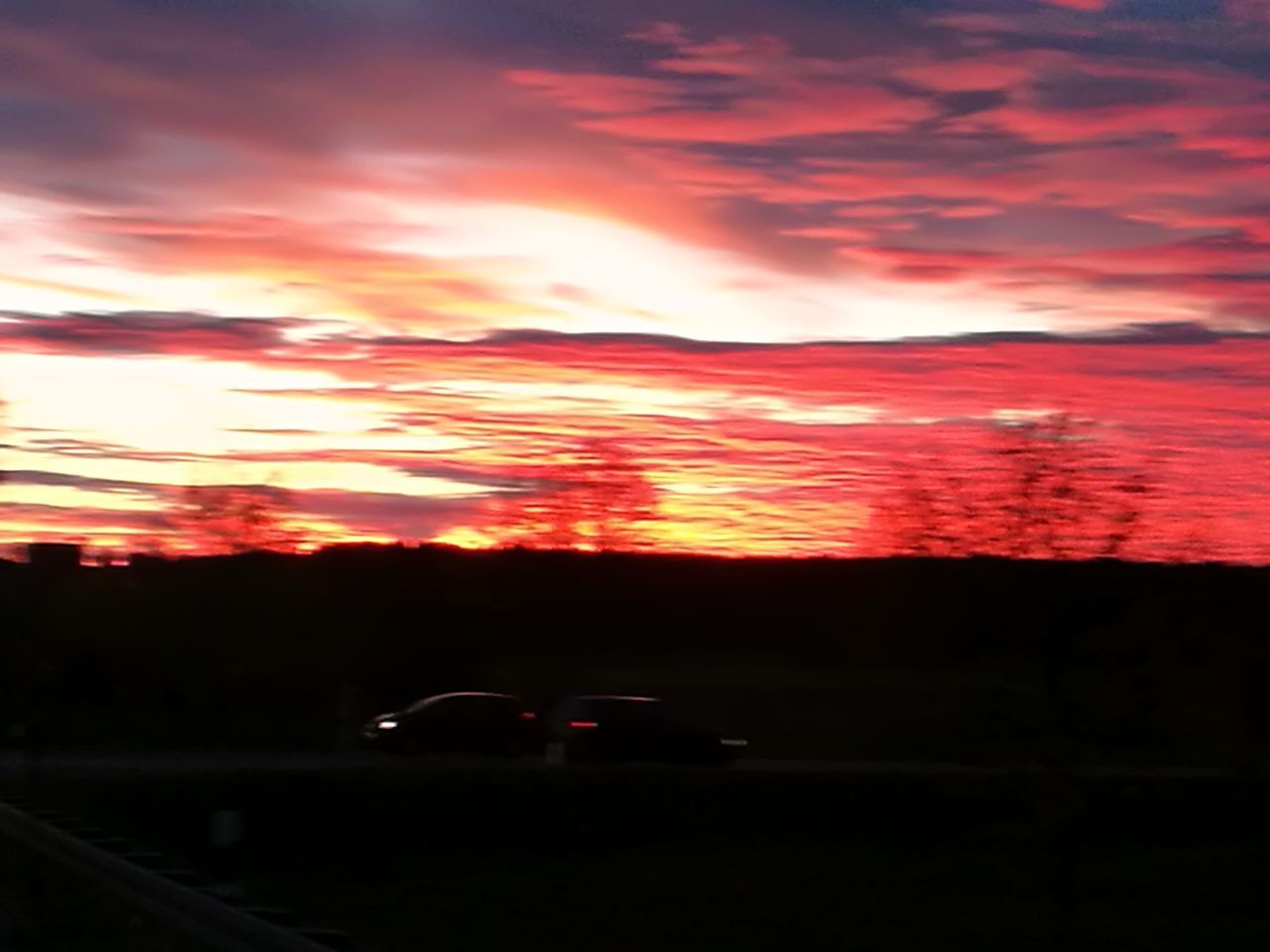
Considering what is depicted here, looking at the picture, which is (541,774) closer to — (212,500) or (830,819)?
(830,819)

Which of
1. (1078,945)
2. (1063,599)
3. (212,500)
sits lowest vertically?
(1078,945)

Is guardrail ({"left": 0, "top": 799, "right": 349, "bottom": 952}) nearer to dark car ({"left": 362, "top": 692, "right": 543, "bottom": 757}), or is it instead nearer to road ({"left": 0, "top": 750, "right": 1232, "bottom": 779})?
road ({"left": 0, "top": 750, "right": 1232, "bottom": 779})

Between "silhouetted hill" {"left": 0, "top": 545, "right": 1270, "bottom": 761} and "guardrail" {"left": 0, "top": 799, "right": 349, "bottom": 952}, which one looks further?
"silhouetted hill" {"left": 0, "top": 545, "right": 1270, "bottom": 761}

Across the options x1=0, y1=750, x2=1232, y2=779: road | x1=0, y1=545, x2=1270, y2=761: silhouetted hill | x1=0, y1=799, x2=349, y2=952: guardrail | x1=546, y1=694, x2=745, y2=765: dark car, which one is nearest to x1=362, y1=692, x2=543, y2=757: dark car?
x1=0, y1=750, x2=1232, y2=779: road

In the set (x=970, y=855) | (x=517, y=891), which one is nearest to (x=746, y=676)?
(x=970, y=855)

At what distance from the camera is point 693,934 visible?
17641 millimetres

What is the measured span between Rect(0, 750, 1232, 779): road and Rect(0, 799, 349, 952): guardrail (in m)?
11.9

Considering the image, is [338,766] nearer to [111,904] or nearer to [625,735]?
[625,735]

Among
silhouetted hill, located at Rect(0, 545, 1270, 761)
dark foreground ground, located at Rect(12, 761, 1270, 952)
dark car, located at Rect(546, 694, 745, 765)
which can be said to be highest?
silhouetted hill, located at Rect(0, 545, 1270, 761)

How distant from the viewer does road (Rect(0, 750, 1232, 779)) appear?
2931cm

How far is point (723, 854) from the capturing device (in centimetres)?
2558

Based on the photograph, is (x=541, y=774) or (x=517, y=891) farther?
(x=541, y=774)

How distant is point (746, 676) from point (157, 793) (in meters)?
30.8

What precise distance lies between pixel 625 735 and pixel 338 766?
579 cm
